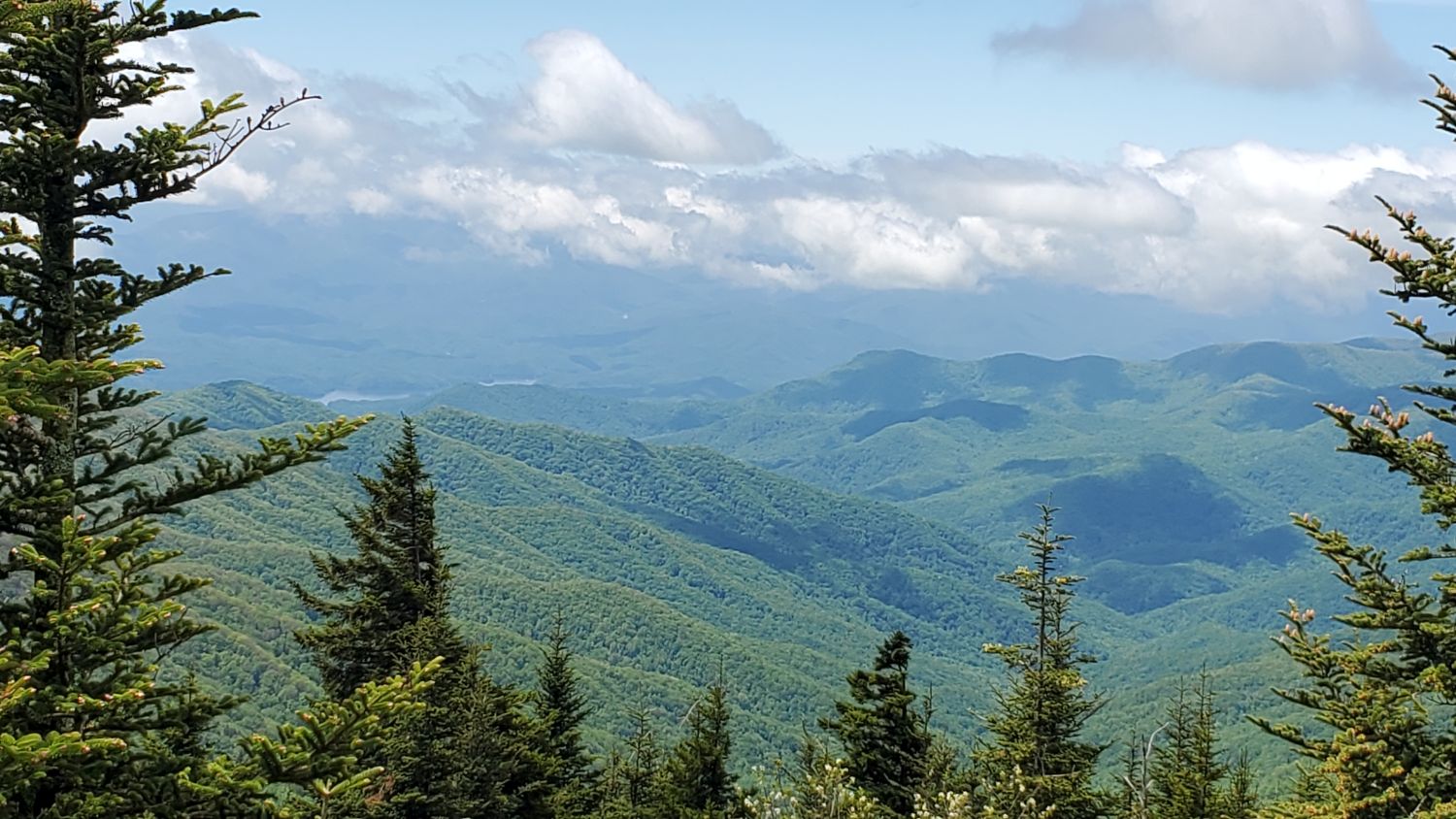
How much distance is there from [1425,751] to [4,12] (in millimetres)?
15856

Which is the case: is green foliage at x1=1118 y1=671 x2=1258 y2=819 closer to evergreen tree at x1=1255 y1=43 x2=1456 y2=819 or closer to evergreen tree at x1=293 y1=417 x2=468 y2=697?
evergreen tree at x1=1255 y1=43 x2=1456 y2=819

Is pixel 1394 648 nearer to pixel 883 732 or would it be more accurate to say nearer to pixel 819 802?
pixel 819 802

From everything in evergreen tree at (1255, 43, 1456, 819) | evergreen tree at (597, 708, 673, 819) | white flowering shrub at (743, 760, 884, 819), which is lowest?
evergreen tree at (597, 708, 673, 819)

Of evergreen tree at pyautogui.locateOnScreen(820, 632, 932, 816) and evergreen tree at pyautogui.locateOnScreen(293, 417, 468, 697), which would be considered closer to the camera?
evergreen tree at pyautogui.locateOnScreen(293, 417, 468, 697)

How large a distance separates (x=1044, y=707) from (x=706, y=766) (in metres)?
11.4

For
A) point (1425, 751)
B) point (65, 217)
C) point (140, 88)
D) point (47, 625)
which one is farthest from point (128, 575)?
point (1425, 751)

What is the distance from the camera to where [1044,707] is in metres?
26.2

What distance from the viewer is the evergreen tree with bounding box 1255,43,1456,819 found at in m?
12.3

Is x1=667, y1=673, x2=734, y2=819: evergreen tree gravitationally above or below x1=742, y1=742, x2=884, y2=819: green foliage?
below

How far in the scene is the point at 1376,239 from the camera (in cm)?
1303

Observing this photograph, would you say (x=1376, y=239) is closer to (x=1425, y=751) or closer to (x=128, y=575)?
(x=1425, y=751)

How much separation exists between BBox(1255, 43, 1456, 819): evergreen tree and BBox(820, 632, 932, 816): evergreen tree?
15.6 metres

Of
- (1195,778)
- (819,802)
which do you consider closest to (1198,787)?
(1195,778)

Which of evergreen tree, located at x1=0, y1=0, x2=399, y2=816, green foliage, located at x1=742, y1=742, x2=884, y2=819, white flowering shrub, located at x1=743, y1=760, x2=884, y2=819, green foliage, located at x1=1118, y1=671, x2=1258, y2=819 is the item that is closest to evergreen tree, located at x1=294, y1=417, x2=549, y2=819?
green foliage, located at x1=742, y1=742, x2=884, y2=819
